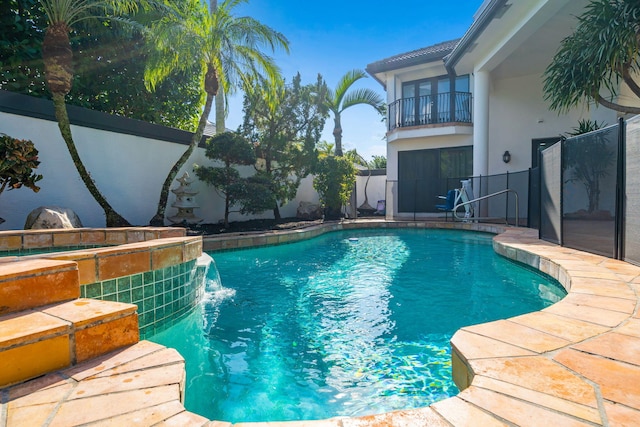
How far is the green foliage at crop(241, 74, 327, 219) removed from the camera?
10641mm

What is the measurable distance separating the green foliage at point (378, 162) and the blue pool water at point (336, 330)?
61.1 ft

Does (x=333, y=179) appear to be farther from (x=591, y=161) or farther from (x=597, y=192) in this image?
(x=597, y=192)

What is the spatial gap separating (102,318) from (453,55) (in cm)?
1153

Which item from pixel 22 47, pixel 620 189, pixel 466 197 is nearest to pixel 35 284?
pixel 620 189

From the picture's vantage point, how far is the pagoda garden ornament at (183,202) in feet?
26.8

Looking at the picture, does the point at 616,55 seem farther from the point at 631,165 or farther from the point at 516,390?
the point at 516,390

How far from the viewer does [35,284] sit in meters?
1.71

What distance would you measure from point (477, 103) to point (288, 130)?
6.12m

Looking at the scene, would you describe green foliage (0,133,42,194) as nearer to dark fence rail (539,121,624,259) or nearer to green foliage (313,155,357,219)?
green foliage (313,155,357,219)

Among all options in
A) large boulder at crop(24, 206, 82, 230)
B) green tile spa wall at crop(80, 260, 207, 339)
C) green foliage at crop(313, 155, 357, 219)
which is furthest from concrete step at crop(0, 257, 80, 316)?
green foliage at crop(313, 155, 357, 219)

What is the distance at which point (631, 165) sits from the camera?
3.49m

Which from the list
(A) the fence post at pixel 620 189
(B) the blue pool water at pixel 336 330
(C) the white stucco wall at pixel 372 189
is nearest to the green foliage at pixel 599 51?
(A) the fence post at pixel 620 189

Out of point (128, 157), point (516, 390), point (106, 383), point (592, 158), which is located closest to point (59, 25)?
point (128, 157)

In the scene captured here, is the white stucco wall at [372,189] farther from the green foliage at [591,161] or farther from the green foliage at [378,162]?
the green foliage at [591,161]
